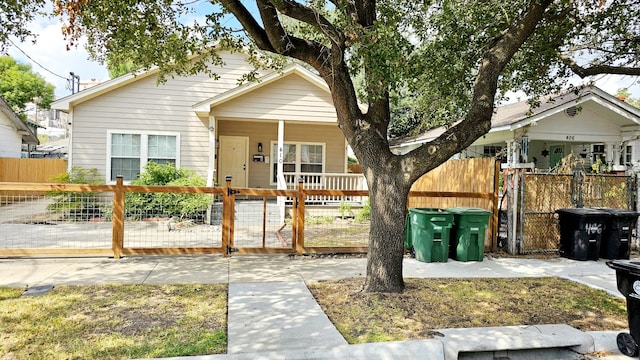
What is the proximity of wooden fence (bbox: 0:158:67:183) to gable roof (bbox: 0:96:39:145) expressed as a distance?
2366 millimetres

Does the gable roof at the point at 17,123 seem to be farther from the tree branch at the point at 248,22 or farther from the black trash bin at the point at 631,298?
the black trash bin at the point at 631,298

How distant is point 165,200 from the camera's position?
1193 centimetres

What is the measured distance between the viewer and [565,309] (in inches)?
198

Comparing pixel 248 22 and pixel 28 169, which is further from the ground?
pixel 248 22

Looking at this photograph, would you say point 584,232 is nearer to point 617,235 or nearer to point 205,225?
point 617,235

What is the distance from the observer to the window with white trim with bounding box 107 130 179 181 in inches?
534

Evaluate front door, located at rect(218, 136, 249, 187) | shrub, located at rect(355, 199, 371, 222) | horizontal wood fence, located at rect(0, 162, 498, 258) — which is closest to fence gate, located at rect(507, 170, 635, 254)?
horizontal wood fence, located at rect(0, 162, 498, 258)

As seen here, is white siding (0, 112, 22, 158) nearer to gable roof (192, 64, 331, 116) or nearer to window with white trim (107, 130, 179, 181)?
window with white trim (107, 130, 179, 181)

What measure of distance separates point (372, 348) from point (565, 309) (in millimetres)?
2900

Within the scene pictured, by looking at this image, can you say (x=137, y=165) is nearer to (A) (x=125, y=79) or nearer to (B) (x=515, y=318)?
(A) (x=125, y=79)

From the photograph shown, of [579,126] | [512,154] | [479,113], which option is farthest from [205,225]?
[579,126]

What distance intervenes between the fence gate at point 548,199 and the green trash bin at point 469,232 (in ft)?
3.96

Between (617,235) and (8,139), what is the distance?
79.2 ft

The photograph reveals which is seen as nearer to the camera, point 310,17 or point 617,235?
point 310,17
